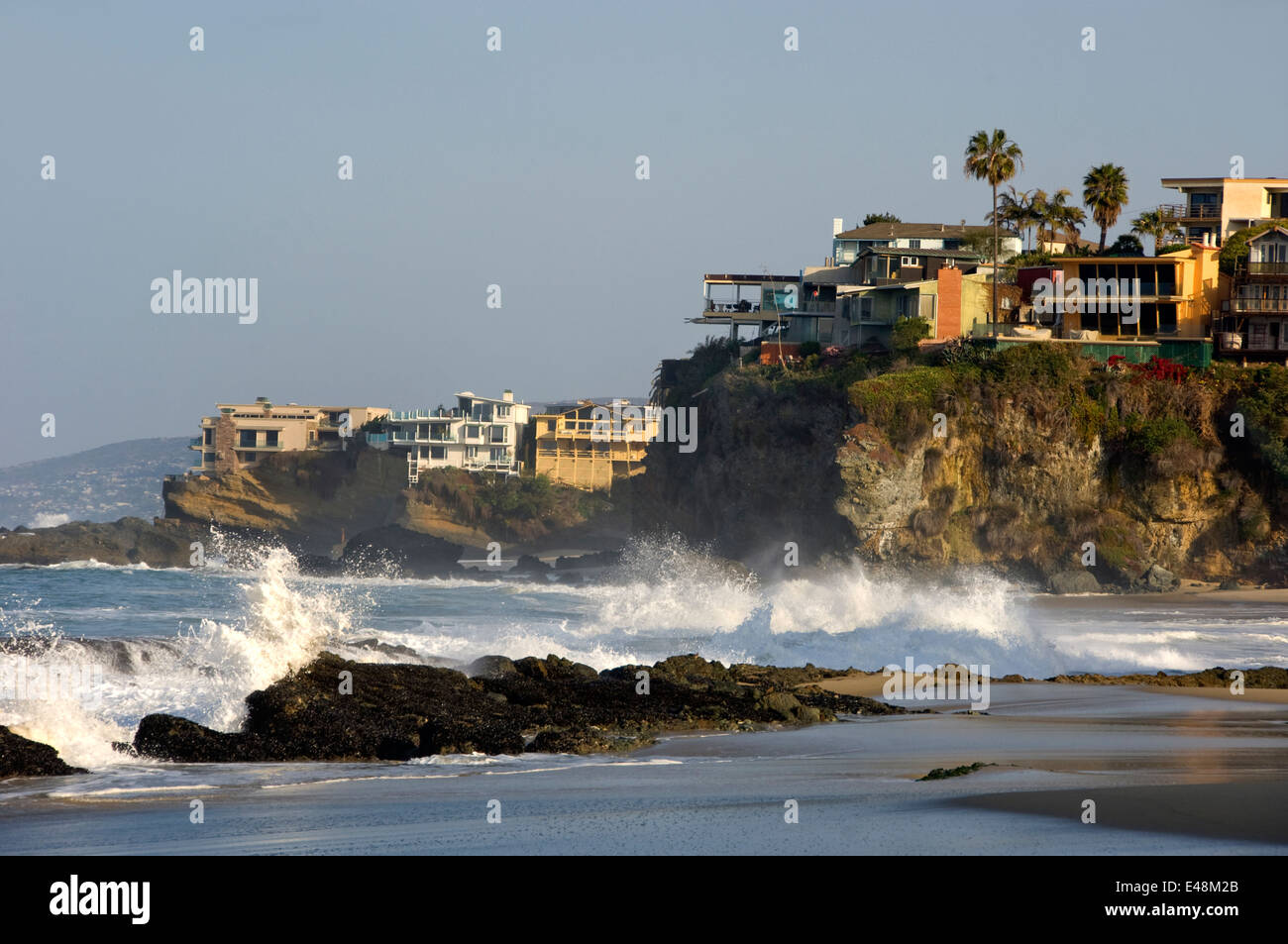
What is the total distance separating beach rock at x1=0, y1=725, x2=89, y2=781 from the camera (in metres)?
13.6

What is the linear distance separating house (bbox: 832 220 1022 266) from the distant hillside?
9371 cm

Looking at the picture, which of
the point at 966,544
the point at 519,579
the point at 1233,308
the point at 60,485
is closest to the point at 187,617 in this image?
the point at 966,544

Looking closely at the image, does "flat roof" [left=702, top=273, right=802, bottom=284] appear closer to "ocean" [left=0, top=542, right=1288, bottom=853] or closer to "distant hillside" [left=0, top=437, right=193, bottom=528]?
"ocean" [left=0, top=542, right=1288, bottom=853]

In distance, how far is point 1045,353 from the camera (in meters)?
55.3

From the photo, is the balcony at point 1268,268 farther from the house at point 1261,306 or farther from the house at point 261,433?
the house at point 261,433

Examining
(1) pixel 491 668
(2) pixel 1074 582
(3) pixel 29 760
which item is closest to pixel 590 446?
(2) pixel 1074 582

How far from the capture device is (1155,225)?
7125 cm

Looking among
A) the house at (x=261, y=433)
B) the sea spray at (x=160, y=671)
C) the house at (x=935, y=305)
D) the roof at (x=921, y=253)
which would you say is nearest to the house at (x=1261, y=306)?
the house at (x=935, y=305)

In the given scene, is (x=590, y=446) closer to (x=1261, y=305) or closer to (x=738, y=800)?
(x=1261, y=305)

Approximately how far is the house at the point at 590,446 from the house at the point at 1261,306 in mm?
52626

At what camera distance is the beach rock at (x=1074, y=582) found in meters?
51.2
